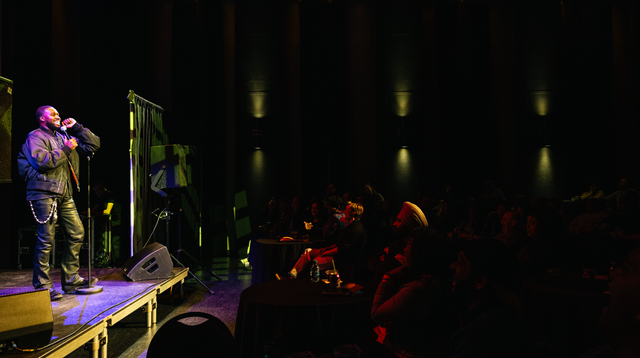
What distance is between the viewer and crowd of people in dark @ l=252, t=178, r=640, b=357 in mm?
1382

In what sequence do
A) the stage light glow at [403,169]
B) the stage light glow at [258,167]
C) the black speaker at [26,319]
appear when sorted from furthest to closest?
1. the stage light glow at [403,169]
2. the stage light glow at [258,167]
3. the black speaker at [26,319]

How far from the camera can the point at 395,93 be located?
31.8 ft

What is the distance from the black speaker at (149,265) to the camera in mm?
4555

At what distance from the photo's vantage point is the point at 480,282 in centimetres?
157

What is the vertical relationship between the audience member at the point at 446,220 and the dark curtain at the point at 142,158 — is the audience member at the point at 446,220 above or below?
below

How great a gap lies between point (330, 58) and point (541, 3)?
16.2 feet

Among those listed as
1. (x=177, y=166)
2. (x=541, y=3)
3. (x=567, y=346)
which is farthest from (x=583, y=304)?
(x=541, y=3)

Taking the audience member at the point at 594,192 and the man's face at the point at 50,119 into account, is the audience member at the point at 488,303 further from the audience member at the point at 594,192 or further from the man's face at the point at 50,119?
the audience member at the point at 594,192

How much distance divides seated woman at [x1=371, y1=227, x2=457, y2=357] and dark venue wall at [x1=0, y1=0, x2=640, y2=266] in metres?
7.11

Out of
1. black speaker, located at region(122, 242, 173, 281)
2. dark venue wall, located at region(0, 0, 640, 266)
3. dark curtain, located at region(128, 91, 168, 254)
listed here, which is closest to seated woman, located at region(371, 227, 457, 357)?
black speaker, located at region(122, 242, 173, 281)

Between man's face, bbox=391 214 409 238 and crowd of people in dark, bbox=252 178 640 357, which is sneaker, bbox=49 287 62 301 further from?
man's face, bbox=391 214 409 238

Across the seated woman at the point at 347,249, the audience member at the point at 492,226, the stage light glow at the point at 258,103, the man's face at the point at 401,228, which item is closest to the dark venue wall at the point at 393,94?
the stage light glow at the point at 258,103

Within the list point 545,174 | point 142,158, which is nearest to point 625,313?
point 142,158

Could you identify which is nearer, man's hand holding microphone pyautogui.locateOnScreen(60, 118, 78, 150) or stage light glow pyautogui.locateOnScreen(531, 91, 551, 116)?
man's hand holding microphone pyautogui.locateOnScreen(60, 118, 78, 150)
